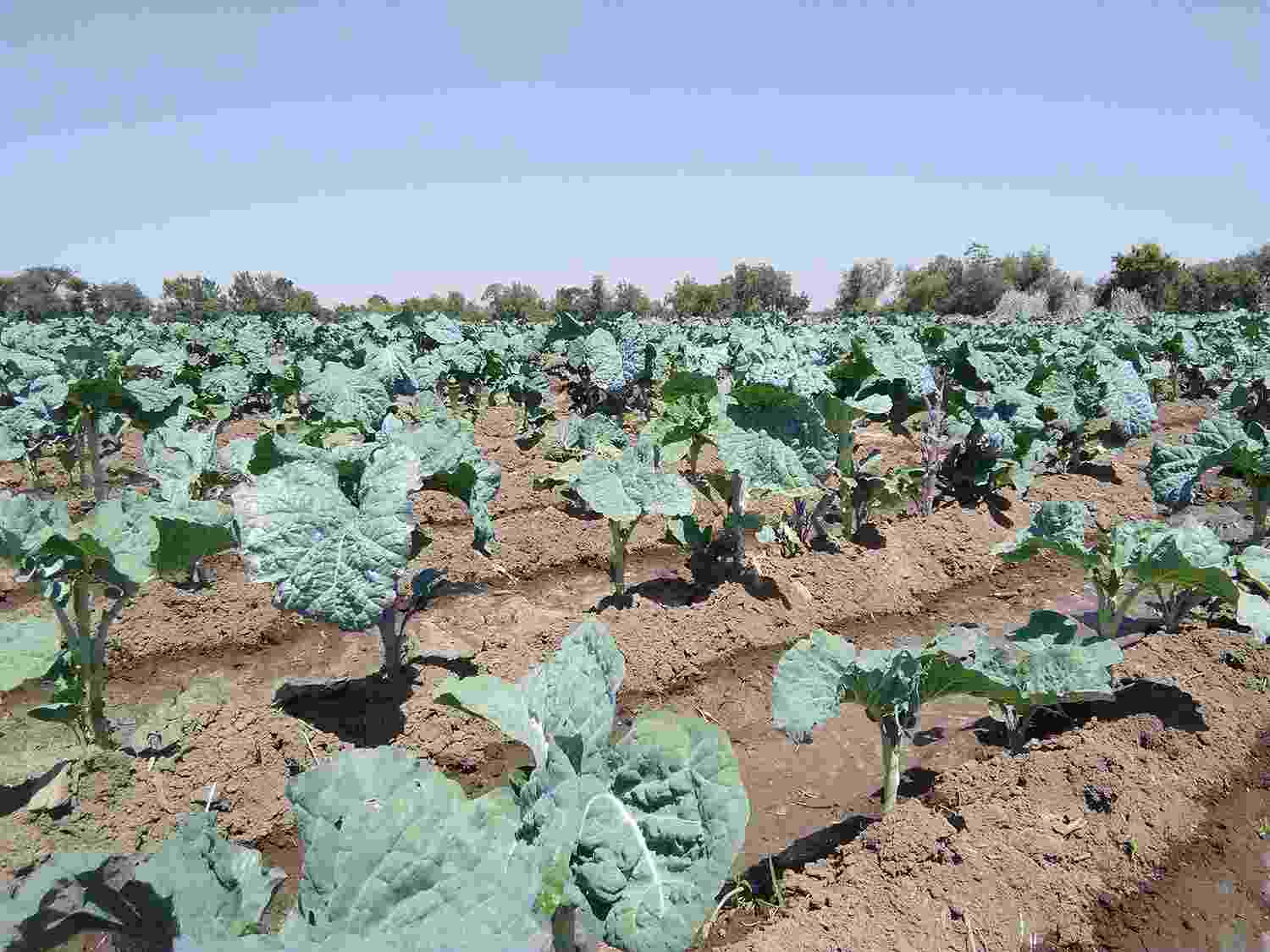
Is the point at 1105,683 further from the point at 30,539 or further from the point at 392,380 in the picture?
the point at 392,380

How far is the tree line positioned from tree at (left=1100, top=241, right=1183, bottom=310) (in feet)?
0.20

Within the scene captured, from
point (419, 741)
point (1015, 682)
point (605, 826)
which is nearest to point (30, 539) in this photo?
point (419, 741)

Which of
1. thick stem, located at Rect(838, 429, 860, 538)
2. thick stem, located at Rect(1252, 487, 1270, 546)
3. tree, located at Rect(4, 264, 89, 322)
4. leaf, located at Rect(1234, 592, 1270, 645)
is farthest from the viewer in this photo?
tree, located at Rect(4, 264, 89, 322)

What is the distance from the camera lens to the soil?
290 centimetres

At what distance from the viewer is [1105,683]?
3.24 metres

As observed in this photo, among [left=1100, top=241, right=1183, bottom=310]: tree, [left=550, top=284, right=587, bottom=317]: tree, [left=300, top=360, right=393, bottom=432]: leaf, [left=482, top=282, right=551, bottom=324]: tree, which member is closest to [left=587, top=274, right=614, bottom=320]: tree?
[left=550, top=284, right=587, bottom=317]: tree

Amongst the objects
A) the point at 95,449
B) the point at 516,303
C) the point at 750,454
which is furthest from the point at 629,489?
the point at 516,303

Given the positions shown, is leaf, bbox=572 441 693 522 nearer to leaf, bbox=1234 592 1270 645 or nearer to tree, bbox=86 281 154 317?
leaf, bbox=1234 592 1270 645

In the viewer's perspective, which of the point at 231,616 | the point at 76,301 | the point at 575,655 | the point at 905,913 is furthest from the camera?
the point at 76,301

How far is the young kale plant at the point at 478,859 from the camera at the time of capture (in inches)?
47.7

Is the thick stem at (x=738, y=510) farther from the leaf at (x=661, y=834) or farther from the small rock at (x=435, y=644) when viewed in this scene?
the leaf at (x=661, y=834)

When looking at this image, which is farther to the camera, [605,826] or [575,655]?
[575,655]

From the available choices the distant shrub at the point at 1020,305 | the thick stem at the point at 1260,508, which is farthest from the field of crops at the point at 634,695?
the distant shrub at the point at 1020,305

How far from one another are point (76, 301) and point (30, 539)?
63888 millimetres
